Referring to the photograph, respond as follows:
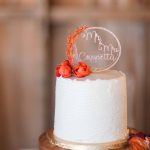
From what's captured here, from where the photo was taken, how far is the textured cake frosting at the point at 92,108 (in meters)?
1.26

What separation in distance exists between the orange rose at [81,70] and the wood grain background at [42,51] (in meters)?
1.61

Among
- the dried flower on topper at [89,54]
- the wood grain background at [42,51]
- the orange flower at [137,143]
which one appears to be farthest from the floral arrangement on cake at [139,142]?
the wood grain background at [42,51]

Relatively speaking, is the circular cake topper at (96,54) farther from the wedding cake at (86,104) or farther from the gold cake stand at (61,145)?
the gold cake stand at (61,145)

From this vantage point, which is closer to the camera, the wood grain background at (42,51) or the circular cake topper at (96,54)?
the circular cake topper at (96,54)

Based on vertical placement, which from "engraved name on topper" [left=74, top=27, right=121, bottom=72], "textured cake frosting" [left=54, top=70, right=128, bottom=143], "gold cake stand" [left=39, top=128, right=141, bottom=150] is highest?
"engraved name on topper" [left=74, top=27, right=121, bottom=72]

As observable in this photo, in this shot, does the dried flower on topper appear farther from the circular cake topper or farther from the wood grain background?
the wood grain background

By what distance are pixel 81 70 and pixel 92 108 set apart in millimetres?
116

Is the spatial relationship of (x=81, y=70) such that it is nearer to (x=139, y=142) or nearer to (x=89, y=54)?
(x=89, y=54)

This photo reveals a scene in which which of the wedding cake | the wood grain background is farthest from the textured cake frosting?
the wood grain background

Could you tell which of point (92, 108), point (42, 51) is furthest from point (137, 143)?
point (42, 51)

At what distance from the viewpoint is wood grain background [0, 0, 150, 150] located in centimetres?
293

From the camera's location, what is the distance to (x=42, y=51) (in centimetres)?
297

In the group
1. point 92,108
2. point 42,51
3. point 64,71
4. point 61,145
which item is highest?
point 42,51

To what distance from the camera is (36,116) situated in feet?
10.2
